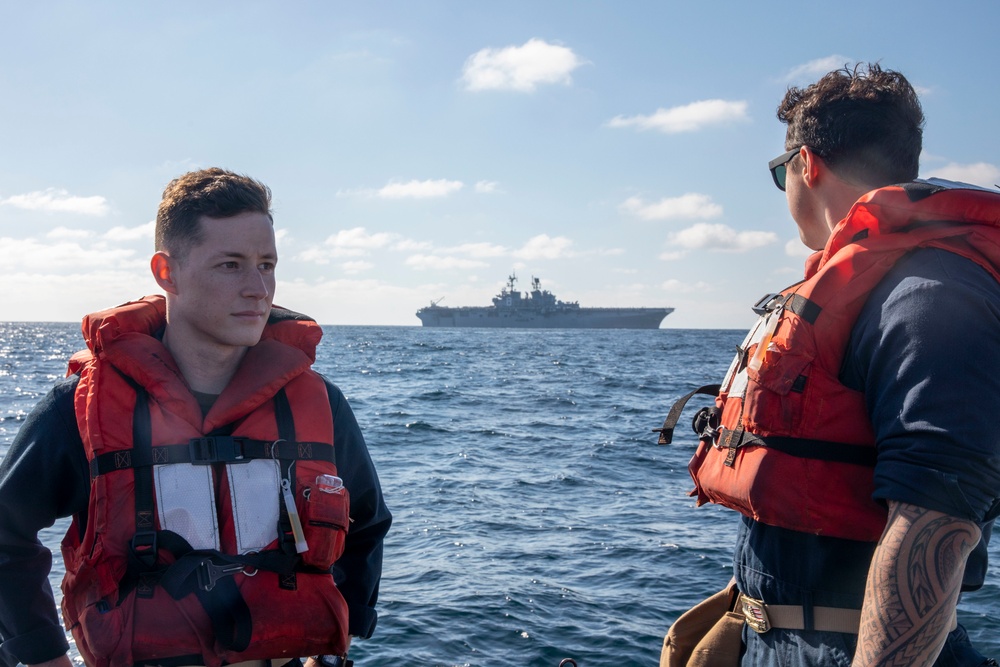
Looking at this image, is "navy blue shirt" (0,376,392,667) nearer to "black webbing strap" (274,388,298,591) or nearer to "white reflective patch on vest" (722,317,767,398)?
"black webbing strap" (274,388,298,591)

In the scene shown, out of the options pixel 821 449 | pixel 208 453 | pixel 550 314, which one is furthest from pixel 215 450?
pixel 550 314

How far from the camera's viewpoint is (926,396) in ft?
5.70

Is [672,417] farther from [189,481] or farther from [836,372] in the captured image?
[189,481]

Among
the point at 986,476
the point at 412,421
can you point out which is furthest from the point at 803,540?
the point at 412,421

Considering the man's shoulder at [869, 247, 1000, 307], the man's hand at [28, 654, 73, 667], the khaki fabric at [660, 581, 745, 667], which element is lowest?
the man's hand at [28, 654, 73, 667]

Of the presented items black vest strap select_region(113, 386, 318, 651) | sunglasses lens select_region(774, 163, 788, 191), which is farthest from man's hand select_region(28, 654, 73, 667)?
sunglasses lens select_region(774, 163, 788, 191)

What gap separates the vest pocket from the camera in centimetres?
245

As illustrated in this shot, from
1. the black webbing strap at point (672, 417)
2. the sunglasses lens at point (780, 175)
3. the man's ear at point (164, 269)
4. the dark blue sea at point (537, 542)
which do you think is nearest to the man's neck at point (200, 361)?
the man's ear at point (164, 269)

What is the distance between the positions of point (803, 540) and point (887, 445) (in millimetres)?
435

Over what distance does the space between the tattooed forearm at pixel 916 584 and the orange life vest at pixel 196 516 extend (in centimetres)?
158

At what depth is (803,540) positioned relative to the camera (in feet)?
6.95

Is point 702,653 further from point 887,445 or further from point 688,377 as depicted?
point 688,377

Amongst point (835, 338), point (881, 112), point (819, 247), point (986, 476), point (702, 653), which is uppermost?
point (881, 112)

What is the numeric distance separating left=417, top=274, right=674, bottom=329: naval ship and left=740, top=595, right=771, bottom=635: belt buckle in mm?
112062
